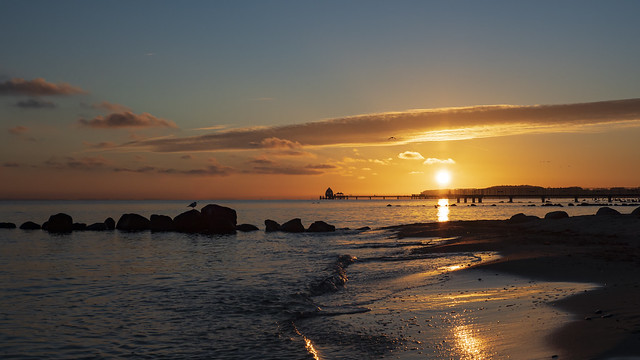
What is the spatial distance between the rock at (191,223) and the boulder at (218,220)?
Answer: 61 cm

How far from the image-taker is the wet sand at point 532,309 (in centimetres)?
844

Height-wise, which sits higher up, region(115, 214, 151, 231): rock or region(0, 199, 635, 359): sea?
region(115, 214, 151, 231): rock

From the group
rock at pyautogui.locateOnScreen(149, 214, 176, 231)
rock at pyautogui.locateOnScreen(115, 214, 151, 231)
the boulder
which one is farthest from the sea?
rock at pyautogui.locateOnScreen(115, 214, 151, 231)

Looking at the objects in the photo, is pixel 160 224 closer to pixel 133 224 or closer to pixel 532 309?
pixel 133 224

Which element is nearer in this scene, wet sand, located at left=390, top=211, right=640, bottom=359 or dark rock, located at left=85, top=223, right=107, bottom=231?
wet sand, located at left=390, top=211, right=640, bottom=359

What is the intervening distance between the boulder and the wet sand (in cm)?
4068

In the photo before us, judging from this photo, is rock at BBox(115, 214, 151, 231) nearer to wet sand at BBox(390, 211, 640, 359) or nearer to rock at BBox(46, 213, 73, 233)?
rock at BBox(46, 213, 73, 233)

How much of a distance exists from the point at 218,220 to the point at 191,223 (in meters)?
3.28

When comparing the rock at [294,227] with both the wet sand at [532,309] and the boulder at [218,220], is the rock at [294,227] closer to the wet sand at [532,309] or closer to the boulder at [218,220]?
the boulder at [218,220]

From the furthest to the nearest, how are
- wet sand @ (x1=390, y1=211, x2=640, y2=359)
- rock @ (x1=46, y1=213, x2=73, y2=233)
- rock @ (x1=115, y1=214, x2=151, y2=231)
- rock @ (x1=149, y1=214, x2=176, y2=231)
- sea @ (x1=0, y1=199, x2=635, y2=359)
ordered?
rock @ (x1=115, y1=214, x2=151, y2=231)
rock @ (x1=46, y1=213, x2=73, y2=233)
rock @ (x1=149, y1=214, x2=176, y2=231)
sea @ (x1=0, y1=199, x2=635, y2=359)
wet sand @ (x1=390, y1=211, x2=640, y2=359)

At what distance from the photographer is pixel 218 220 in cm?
5819

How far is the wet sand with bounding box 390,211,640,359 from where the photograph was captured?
8.44 m

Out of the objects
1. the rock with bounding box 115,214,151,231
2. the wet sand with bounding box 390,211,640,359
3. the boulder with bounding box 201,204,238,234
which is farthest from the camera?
the rock with bounding box 115,214,151,231

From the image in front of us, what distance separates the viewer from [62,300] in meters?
15.4
